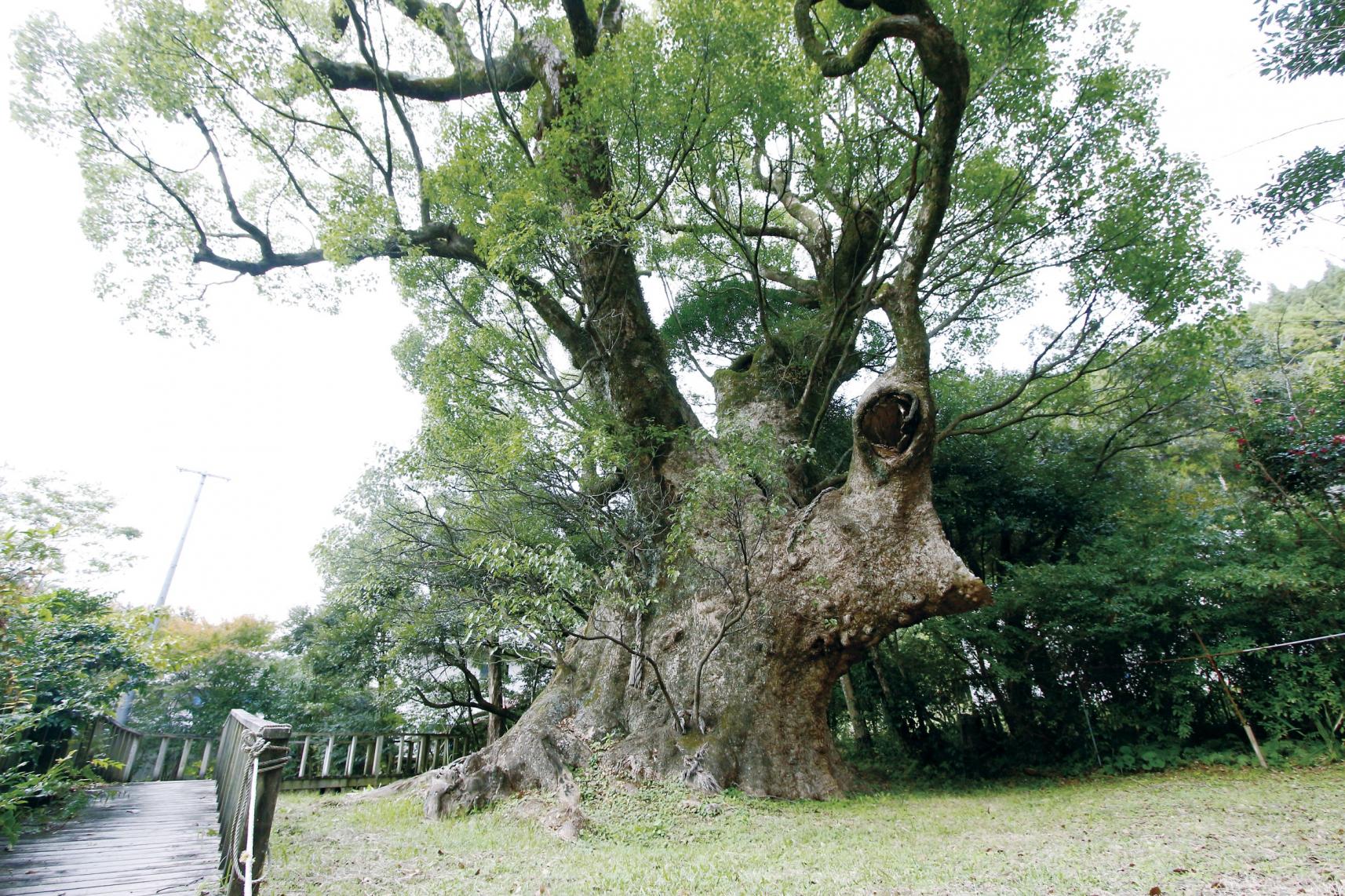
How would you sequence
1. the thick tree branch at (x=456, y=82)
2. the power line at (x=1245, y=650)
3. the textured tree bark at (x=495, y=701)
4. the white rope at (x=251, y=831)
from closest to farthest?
1. the white rope at (x=251, y=831)
2. the power line at (x=1245, y=650)
3. the thick tree branch at (x=456, y=82)
4. the textured tree bark at (x=495, y=701)

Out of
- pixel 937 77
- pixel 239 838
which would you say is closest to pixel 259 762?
pixel 239 838

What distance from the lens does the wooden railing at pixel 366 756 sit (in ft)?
32.6

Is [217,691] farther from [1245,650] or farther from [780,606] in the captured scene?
[1245,650]

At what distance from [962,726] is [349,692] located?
41.9ft

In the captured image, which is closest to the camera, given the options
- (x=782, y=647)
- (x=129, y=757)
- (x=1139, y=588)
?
(x=782, y=647)

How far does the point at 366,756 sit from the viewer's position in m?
10.7

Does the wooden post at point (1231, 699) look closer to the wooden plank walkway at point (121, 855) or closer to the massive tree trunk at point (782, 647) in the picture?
the massive tree trunk at point (782, 647)

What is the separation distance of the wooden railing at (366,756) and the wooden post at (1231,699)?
42.2 ft

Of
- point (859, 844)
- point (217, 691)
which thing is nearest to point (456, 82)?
point (859, 844)

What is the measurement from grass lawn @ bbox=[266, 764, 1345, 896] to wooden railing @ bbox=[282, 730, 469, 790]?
4510mm

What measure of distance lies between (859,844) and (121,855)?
4832 millimetres

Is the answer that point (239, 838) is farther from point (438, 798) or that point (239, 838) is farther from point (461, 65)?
point (461, 65)

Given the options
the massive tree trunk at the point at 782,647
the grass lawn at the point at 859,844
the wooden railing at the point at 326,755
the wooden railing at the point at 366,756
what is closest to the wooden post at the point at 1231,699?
the grass lawn at the point at 859,844

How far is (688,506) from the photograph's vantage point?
5.95m
